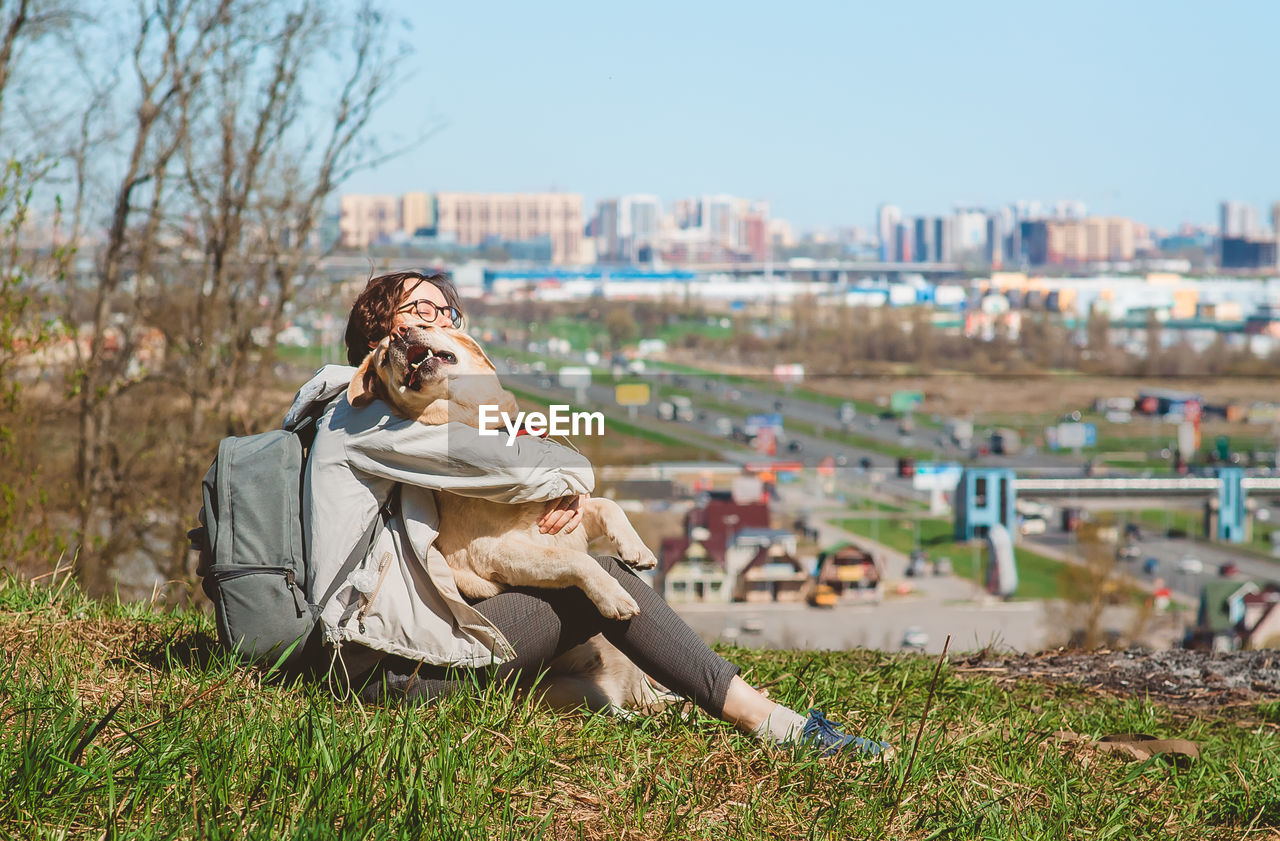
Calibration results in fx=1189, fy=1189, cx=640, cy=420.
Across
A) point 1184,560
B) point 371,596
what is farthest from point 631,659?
point 1184,560

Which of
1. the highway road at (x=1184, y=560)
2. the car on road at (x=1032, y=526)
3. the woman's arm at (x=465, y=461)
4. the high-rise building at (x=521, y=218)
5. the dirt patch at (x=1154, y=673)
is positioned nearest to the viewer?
the woman's arm at (x=465, y=461)


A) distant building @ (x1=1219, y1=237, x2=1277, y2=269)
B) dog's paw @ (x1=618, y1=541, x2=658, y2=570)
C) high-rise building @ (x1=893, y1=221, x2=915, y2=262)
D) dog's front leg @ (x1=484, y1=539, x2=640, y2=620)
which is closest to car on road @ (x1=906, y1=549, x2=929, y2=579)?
dog's paw @ (x1=618, y1=541, x2=658, y2=570)

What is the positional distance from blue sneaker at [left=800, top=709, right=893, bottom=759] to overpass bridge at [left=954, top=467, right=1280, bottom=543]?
44421mm

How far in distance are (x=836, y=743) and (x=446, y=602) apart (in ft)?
2.85

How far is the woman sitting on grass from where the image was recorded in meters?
2.45

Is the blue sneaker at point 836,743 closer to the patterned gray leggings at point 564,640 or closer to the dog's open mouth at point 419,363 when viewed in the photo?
the patterned gray leggings at point 564,640

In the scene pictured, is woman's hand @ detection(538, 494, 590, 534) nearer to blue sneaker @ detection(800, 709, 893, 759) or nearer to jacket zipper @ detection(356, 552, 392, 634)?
jacket zipper @ detection(356, 552, 392, 634)

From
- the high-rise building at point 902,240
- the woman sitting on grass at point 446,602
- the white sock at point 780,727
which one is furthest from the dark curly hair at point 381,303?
the high-rise building at point 902,240

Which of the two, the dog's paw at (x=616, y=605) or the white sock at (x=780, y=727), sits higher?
the dog's paw at (x=616, y=605)

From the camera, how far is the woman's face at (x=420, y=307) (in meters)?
2.69

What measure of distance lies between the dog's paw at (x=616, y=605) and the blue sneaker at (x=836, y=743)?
0.45m

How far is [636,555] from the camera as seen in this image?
2.57 meters

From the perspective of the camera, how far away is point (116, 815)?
1907 mm

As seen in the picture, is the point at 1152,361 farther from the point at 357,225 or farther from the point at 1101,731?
the point at 1101,731
